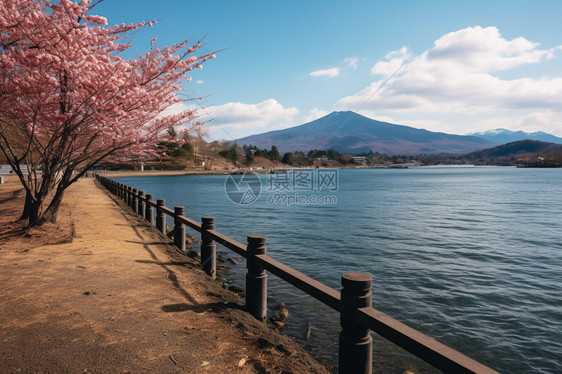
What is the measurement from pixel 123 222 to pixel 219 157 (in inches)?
6514

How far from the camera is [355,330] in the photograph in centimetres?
347

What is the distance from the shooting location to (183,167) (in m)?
145

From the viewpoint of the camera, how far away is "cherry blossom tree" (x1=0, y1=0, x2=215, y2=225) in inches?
312

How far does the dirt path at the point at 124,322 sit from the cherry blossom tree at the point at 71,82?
3.80 meters

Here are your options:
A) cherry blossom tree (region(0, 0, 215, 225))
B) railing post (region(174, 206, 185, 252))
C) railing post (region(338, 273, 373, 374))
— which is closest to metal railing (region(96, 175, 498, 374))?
railing post (region(338, 273, 373, 374))

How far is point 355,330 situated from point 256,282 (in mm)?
2523

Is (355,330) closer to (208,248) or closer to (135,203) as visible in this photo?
(208,248)

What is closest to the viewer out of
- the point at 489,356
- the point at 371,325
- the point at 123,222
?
the point at 371,325

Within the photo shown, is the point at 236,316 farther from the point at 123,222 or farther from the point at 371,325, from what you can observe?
the point at 123,222

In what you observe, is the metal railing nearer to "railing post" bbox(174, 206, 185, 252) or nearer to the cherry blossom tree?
"railing post" bbox(174, 206, 185, 252)

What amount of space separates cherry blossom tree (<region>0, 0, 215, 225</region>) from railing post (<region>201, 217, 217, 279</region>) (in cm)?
462

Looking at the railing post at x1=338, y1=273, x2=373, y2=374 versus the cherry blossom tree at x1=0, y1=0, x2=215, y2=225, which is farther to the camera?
the cherry blossom tree at x1=0, y1=0, x2=215, y2=225

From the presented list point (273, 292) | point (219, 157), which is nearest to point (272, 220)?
point (273, 292)

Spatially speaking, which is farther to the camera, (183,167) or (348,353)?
(183,167)
